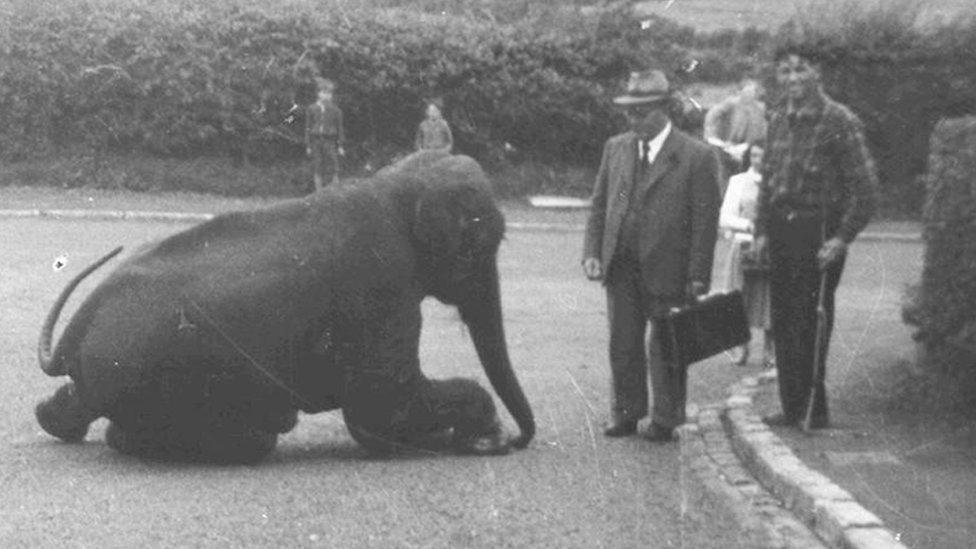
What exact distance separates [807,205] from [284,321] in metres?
2.88

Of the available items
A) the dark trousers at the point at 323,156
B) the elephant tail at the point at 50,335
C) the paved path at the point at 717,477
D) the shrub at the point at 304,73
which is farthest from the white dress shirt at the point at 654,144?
the shrub at the point at 304,73

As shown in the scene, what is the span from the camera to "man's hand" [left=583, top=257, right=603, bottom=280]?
12320mm

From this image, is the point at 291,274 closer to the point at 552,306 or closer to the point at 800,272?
the point at 800,272

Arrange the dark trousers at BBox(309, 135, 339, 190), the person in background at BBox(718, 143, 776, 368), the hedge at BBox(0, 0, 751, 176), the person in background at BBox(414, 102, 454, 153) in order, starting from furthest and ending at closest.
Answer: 1. the hedge at BBox(0, 0, 751, 176)
2. the dark trousers at BBox(309, 135, 339, 190)
3. the person in background at BBox(414, 102, 454, 153)
4. the person in background at BBox(718, 143, 776, 368)

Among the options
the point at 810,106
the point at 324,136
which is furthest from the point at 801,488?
the point at 324,136

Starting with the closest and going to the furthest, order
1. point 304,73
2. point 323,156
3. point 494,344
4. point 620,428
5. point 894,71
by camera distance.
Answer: point 494,344, point 620,428, point 894,71, point 323,156, point 304,73

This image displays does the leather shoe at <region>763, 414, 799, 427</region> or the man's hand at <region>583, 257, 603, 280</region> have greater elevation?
the man's hand at <region>583, 257, 603, 280</region>

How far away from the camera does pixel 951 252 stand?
466 inches

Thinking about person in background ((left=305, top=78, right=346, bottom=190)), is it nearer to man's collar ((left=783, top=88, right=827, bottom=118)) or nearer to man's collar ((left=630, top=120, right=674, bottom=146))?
man's collar ((left=630, top=120, right=674, bottom=146))

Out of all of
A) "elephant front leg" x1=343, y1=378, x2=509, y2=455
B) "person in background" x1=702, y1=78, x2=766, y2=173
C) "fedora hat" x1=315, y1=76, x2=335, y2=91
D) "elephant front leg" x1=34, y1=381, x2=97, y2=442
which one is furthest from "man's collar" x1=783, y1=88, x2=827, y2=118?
"fedora hat" x1=315, y1=76, x2=335, y2=91

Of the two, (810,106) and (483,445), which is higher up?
(810,106)

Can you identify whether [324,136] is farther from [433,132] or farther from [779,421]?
[779,421]

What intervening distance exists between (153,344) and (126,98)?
74.5 ft

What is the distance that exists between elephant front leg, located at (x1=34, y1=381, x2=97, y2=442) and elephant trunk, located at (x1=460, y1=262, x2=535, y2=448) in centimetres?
185
